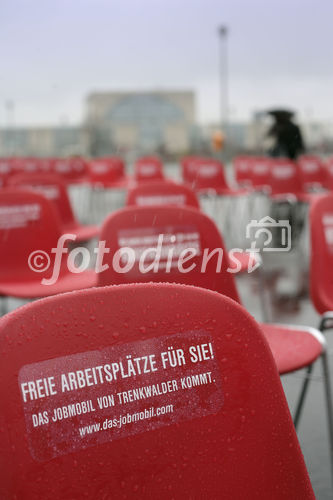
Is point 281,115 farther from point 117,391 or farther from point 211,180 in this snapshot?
point 117,391

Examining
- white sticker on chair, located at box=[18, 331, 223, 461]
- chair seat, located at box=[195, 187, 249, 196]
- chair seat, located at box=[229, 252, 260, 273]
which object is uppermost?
white sticker on chair, located at box=[18, 331, 223, 461]

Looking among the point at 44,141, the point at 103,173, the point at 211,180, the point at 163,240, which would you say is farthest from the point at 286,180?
the point at 44,141

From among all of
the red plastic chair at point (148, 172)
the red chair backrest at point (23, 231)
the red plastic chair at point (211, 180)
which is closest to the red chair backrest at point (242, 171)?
the red plastic chair at point (148, 172)

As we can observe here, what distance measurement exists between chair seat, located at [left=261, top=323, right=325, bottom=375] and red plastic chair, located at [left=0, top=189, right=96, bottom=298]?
1.32 metres

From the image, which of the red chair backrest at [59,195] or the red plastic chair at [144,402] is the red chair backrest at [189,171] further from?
the red plastic chair at [144,402]

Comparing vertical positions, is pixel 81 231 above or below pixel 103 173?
below

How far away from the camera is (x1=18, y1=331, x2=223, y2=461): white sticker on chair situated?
87 centimetres

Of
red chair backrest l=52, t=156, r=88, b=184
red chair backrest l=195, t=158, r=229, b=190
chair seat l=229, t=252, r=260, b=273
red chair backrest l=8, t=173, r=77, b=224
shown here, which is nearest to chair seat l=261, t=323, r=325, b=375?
chair seat l=229, t=252, r=260, b=273

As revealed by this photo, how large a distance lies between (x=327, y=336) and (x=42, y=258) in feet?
5.45

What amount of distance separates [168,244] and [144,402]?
139 centimetres

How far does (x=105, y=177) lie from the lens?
36.5 ft

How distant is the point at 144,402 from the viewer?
0.92 metres

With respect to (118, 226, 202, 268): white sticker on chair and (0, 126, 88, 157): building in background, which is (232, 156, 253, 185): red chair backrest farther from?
(0, 126, 88, 157): building in background

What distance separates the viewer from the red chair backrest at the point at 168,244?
83.4 inches
